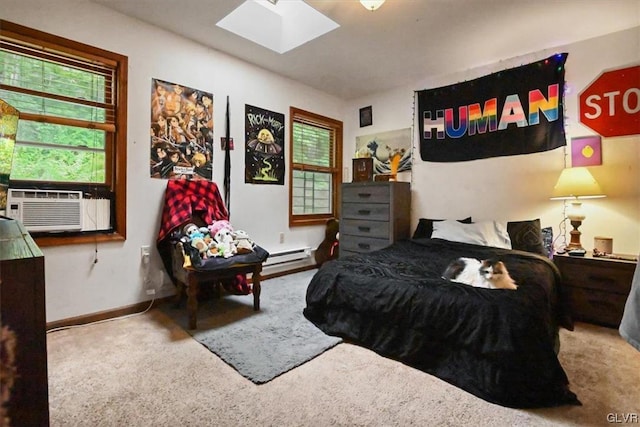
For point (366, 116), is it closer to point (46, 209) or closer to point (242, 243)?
point (242, 243)

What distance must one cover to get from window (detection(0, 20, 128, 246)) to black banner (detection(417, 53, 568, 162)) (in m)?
3.03

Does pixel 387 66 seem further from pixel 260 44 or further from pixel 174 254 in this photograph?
pixel 174 254

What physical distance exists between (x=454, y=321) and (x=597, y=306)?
4.91 feet

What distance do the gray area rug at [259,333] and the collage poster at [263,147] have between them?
127 centimetres

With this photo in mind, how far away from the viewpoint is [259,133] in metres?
3.29

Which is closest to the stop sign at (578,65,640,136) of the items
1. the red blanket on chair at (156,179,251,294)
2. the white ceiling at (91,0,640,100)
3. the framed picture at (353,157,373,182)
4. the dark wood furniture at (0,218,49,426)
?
the white ceiling at (91,0,640,100)

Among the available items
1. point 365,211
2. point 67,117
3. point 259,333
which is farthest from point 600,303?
point 67,117

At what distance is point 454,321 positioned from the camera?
5.02 ft

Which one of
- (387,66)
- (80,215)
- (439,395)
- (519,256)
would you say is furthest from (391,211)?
(80,215)

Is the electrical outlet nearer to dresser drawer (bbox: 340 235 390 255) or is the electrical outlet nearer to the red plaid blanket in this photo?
the red plaid blanket

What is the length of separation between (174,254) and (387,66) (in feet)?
9.09

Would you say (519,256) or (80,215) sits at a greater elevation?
(80,215)

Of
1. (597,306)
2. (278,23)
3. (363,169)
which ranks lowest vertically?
(597,306)

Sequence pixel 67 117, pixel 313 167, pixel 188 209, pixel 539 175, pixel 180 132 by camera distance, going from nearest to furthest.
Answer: pixel 67 117 → pixel 188 209 → pixel 180 132 → pixel 539 175 → pixel 313 167
